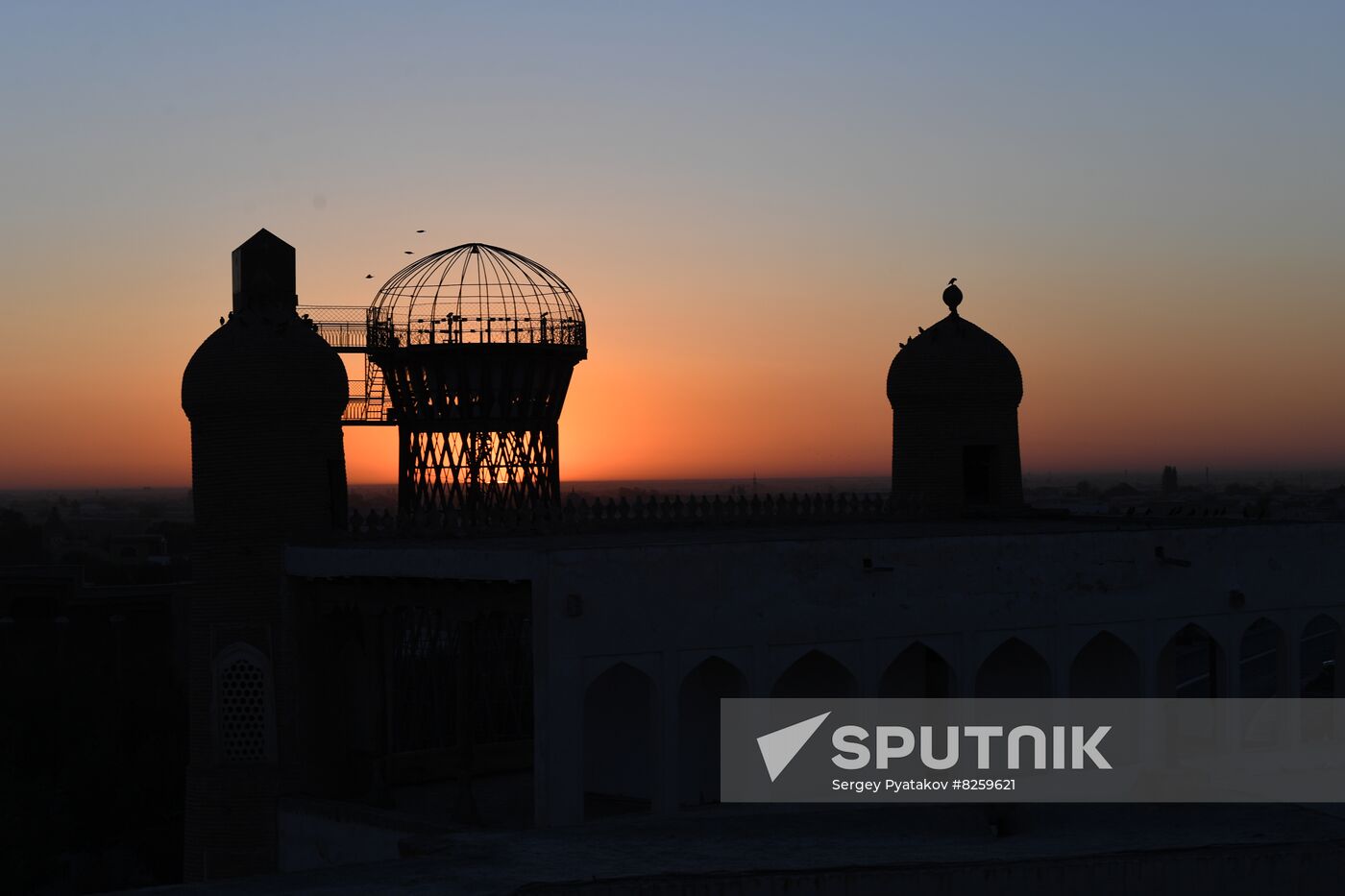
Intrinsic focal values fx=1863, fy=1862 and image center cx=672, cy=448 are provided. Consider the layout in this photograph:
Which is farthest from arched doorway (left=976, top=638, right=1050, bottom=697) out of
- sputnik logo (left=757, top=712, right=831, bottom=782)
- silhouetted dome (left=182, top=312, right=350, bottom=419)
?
silhouetted dome (left=182, top=312, right=350, bottom=419)

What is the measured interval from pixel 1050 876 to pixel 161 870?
2596 centimetres

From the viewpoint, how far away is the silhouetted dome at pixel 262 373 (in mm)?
28734

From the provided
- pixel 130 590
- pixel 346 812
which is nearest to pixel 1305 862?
pixel 346 812

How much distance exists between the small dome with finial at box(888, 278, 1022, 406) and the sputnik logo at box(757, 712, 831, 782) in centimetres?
1059

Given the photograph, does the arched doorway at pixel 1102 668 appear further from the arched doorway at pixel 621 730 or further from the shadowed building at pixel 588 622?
the arched doorway at pixel 621 730

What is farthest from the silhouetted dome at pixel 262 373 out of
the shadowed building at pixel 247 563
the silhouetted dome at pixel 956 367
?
the silhouetted dome at pixel 956 367

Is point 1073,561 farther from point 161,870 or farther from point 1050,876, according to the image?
point 161,870

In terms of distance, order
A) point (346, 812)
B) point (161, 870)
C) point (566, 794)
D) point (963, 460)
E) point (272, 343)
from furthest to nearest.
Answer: point (161, 870)
point (963, 460)
point (272, 343)
point (346, 812)
point (566, 794)

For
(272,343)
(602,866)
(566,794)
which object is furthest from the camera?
(272,343)

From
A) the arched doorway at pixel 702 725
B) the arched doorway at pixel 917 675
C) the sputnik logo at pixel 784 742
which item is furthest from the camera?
the arched doorway at pixel 917 675

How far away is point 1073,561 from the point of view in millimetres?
29531

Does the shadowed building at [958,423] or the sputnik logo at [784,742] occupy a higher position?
the shadowed building at [958,423]

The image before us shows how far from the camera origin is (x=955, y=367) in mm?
37156

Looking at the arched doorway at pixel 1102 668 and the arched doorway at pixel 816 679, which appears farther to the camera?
the arched doorway at pixel 1102 668
